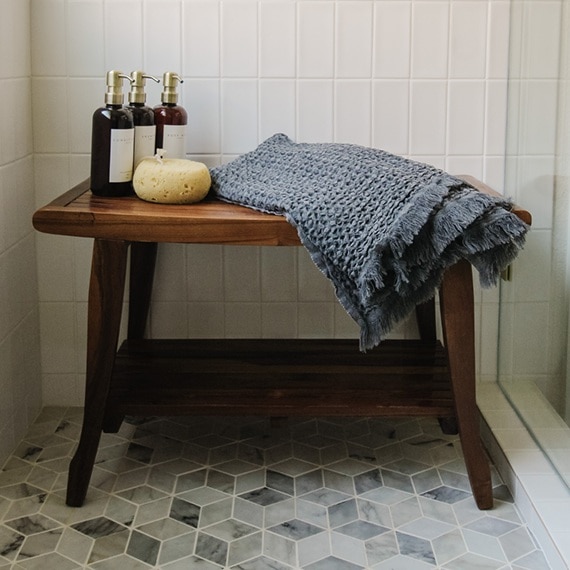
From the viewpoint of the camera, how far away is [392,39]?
1915 millimetres

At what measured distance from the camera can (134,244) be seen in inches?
77.0

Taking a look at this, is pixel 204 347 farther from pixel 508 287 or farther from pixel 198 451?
pixel 508 287

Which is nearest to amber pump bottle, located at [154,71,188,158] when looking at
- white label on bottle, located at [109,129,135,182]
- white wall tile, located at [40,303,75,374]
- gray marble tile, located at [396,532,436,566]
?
white label on bottle, located at [109,129,135,182]

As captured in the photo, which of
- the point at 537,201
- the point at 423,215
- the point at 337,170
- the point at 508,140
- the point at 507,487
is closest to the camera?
the point at 423,215

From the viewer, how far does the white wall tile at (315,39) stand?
6.24ft

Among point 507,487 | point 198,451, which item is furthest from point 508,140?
point 198,451

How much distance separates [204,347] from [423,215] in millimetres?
685

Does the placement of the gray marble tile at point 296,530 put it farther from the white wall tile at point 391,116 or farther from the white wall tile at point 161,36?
the white wall tile at point 161,36

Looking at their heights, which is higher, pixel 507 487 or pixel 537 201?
pixel 537 201

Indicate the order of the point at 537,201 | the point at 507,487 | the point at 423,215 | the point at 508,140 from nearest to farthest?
the point at 423,215, the point at 507,487, the point at 537,201, the point at 508,140

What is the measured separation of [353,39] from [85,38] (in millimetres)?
539

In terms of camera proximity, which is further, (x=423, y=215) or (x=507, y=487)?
(x=507, y=487)

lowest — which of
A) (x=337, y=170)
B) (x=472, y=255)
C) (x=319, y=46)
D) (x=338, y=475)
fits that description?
(x=338, y=475)

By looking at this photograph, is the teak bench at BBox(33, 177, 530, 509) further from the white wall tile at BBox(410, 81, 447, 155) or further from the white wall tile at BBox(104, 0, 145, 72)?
the white wall tile at BBox(104, 0, 145, 72)
